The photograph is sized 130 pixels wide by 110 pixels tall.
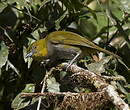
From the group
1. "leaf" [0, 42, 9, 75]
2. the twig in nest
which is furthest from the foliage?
the twig in nest

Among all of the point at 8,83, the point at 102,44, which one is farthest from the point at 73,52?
the point at 8,83

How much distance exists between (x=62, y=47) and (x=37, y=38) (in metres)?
0.45

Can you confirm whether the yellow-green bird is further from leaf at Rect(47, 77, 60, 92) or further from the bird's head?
leaf at Rect(47, 77, 60, 92)

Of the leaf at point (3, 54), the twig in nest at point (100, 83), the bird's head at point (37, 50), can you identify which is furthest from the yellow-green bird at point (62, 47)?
the twig in nest at point (100, 83)

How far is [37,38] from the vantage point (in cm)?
339

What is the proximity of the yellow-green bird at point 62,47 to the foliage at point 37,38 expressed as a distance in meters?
0.05

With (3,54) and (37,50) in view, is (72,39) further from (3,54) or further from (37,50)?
(3,54)

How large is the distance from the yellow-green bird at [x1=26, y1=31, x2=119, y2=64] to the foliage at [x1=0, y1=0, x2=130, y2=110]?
53mm

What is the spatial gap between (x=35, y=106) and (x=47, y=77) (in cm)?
21

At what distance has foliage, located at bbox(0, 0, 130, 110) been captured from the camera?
312 cm

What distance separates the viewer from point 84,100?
2738 mm

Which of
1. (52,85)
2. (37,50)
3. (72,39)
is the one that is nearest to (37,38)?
(37,50)

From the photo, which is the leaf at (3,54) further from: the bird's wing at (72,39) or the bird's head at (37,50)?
the bird's wing at (72,39)

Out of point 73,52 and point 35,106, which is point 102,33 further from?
point 35,106
